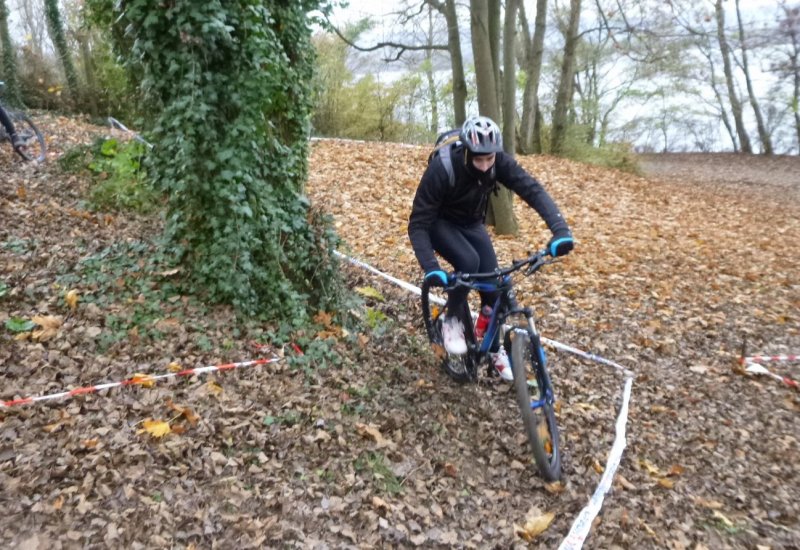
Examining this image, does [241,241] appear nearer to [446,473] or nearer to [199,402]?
[199,402]

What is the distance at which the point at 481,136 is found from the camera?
13.5 feet

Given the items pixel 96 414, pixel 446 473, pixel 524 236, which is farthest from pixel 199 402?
pixel 524 236

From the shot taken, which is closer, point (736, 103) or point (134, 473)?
point (134, 473)

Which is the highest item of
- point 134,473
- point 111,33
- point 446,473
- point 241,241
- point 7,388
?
point 111,33

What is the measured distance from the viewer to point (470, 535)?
3.57 m

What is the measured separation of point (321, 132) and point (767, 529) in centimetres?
1861

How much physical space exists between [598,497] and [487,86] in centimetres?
710

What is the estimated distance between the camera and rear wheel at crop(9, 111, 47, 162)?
9.02 m

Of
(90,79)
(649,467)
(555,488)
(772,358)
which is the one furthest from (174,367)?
(90,79)

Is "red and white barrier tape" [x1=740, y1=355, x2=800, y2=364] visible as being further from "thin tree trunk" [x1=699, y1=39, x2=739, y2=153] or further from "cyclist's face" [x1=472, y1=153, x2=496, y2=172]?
"thin tree trunk" [x1=699, y1=39, x2=739, y2=153]

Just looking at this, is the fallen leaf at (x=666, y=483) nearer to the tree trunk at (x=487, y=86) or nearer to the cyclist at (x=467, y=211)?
the cyclist at (x=467, y=211)

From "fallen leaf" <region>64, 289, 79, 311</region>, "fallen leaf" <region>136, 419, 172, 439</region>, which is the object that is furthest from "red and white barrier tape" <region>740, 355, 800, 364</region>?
"fallen leaf" <region>64, 289, 79, 311</region>

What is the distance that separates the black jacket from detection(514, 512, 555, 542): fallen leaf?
5.65ft

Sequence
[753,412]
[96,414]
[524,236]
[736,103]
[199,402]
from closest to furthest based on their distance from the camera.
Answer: [96,414]
[199,402]
[753,412]
[524,236]
[736,103]
